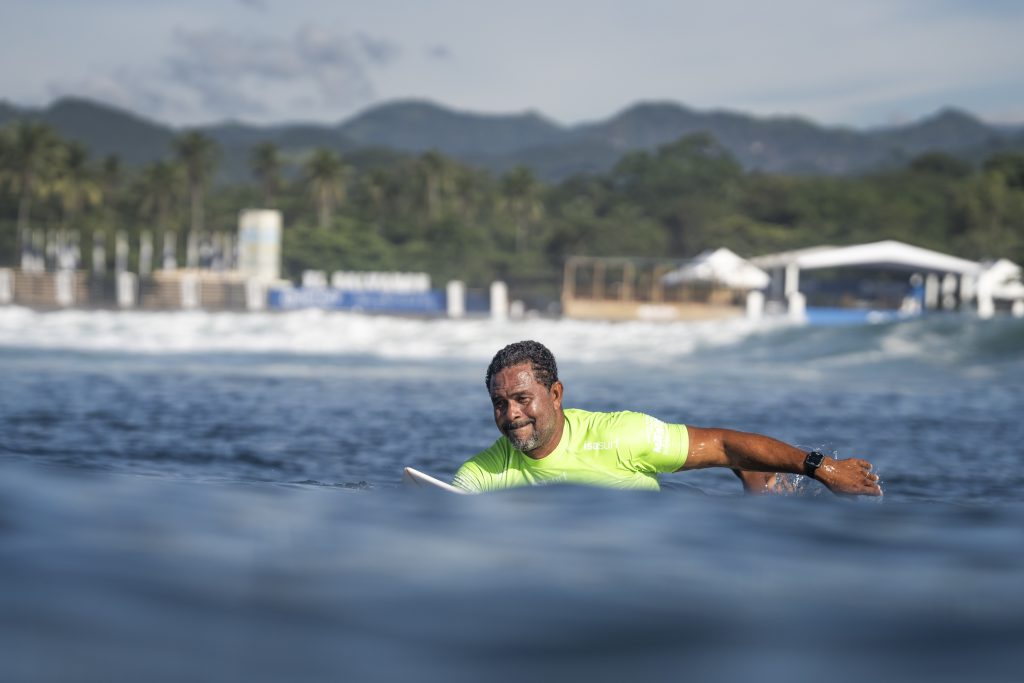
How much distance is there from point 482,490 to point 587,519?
4.67 ft

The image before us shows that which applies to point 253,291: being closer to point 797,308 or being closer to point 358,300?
point 358,300

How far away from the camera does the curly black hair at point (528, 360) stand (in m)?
5.02

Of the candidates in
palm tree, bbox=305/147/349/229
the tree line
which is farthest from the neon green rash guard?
palm tree, bbox=305/147/349/229

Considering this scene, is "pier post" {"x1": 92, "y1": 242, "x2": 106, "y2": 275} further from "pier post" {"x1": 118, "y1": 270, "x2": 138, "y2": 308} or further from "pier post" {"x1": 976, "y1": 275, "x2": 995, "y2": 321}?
"pier post" {"x1": 976, "y1": 275, "x2": 995, "y2": 321}

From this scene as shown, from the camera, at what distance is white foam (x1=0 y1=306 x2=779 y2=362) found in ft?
95.0

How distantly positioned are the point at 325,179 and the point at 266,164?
20.2ft

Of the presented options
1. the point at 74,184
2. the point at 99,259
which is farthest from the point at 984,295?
the point at 74,184

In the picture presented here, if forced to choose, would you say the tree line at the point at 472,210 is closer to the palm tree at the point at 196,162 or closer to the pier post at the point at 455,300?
the palm tree at the point at 196,162

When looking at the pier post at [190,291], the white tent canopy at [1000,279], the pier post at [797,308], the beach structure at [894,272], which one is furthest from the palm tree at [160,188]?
the white tent canopy at [1000,279]

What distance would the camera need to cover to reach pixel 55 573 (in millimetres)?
2801

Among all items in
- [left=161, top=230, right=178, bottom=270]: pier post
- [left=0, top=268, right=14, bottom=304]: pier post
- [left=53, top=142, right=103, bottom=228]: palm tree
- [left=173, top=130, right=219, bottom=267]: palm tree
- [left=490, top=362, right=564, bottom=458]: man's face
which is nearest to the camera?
[left=490, top=362, right=564, bottom=458]: man's face

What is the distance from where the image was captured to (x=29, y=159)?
90.4 m

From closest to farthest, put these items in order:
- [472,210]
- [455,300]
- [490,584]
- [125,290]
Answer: [490,584] → [455,300] → [125,290] → [472,210]

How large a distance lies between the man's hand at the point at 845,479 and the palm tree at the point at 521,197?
100.0 meters
